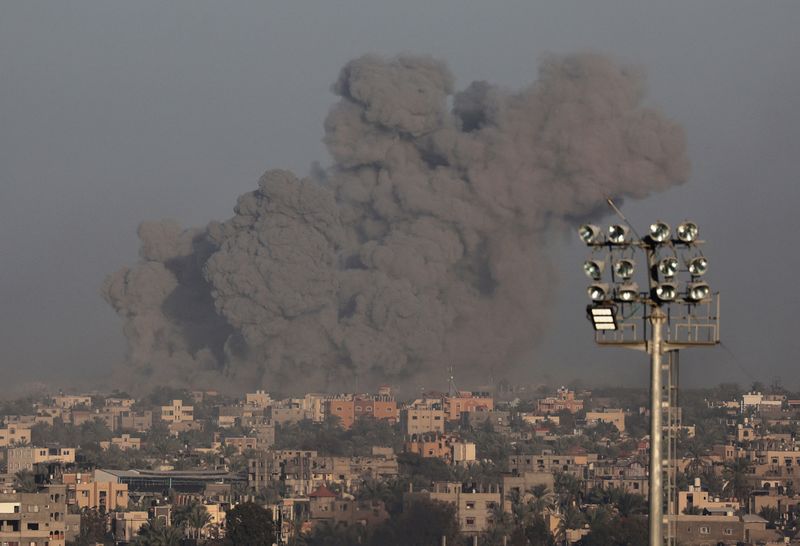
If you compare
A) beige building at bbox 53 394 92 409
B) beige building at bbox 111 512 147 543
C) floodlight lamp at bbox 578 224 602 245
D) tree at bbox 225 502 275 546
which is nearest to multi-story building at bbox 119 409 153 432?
beige building at bbox 53 394 92 409

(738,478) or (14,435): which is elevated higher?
(14,435)

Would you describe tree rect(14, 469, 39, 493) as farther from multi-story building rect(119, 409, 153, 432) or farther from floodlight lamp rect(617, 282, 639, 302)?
multi-story building rect(119, 409, 153, 432)

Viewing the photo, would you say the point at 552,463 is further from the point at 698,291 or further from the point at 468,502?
the point at 698,291

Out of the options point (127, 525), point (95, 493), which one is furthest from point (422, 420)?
point (127, 525)

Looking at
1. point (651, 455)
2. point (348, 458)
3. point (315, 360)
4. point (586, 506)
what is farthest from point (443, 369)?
point (651, 455)

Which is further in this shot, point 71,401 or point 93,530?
point 71,401

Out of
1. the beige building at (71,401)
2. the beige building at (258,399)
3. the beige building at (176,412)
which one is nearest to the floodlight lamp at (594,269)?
the beige building at (258,399)
